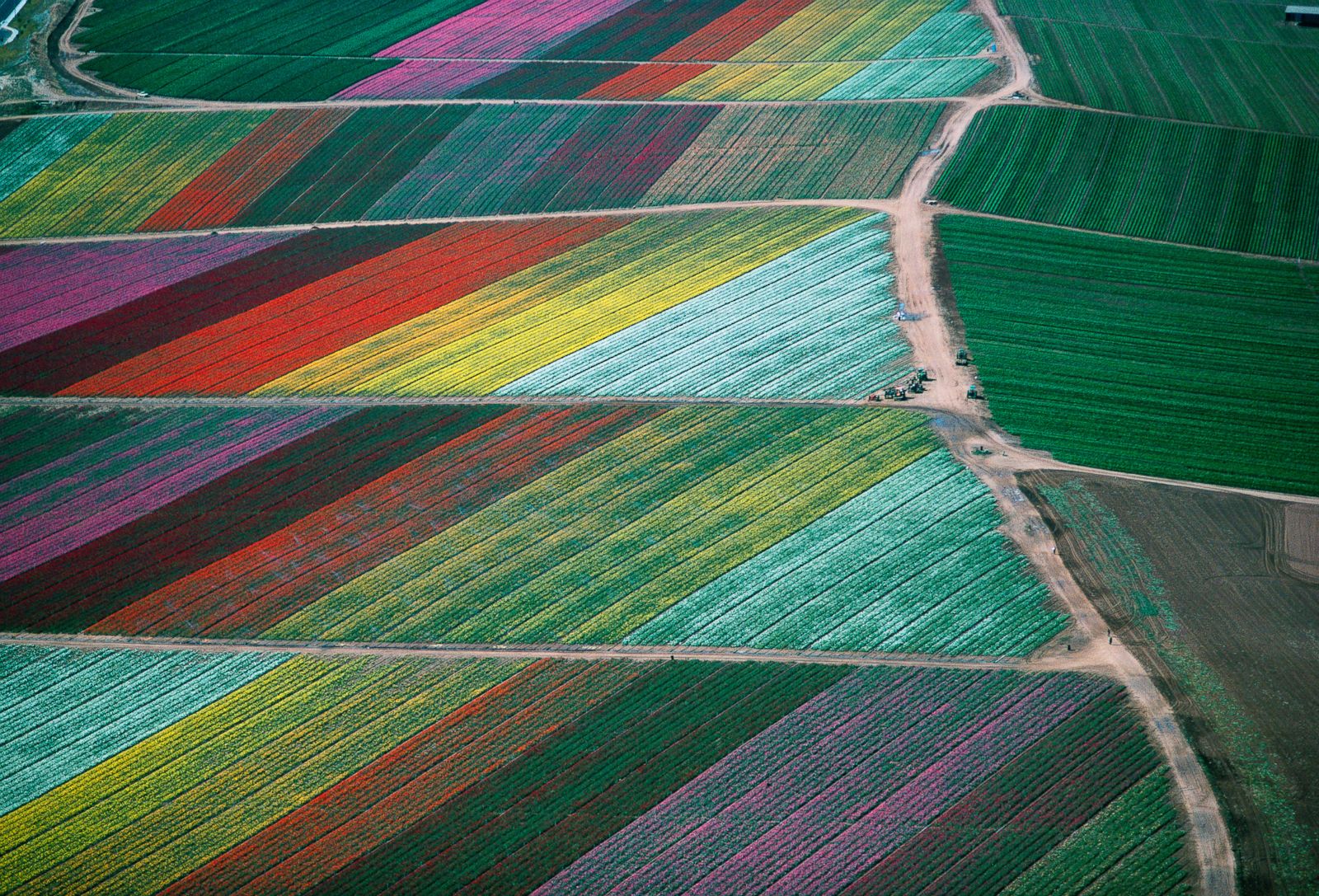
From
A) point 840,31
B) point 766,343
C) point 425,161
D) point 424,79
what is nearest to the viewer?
point 766,343

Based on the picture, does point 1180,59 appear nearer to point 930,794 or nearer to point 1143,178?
point 1143,178

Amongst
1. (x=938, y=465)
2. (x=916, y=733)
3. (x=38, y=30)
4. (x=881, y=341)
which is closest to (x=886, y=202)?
(x=881, y=341)

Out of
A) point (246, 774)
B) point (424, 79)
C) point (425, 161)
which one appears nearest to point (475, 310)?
point (425, 161)

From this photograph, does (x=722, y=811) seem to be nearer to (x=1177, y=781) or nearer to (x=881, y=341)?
(x=1177, y=781)

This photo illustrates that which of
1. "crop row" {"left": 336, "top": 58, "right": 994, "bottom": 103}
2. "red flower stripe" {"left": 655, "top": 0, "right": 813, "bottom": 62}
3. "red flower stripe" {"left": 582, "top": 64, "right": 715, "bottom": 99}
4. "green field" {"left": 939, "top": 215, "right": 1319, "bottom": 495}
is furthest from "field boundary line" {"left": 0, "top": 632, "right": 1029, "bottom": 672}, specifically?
"red flower stripe" {"left": 655, "top": 0, "right": 813, "bottom": 62}

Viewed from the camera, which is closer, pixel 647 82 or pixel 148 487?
pixel 148 487

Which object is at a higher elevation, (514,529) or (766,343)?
(514,529)
